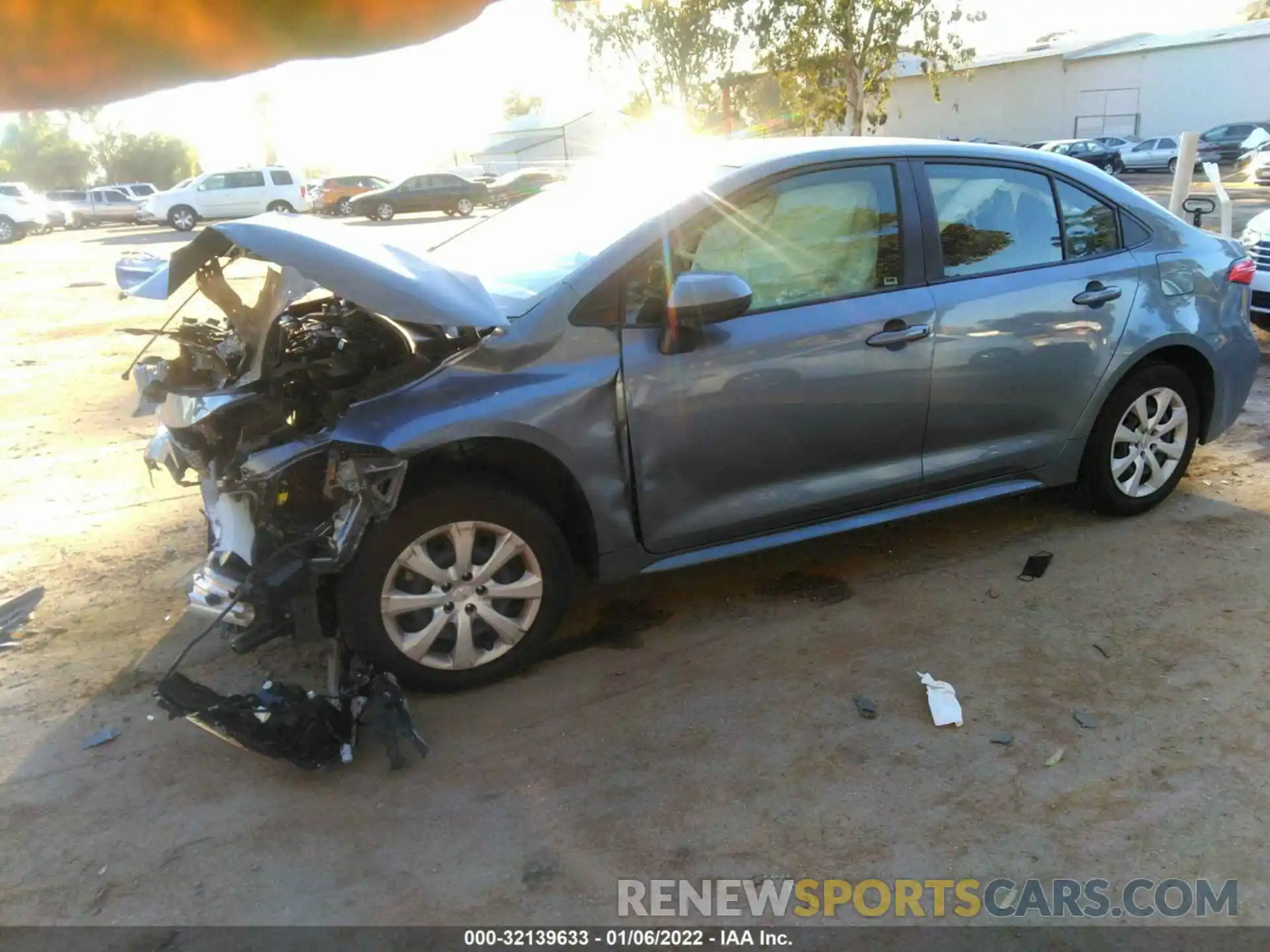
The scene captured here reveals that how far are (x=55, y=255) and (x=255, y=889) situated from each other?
2336cm

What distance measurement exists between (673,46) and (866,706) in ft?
114

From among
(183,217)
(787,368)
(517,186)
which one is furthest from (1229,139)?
(787,368)

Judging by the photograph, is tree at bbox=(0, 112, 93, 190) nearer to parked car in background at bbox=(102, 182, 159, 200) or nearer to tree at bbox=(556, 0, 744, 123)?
parked car in background at bbox=(102, 182, 159, 200)

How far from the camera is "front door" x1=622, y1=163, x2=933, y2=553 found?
339 cm

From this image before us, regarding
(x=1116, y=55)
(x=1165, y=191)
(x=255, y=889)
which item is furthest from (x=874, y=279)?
(x=1116, y=55)

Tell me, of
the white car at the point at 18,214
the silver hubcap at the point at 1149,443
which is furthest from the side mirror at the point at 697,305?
the white car at the point at 18,214

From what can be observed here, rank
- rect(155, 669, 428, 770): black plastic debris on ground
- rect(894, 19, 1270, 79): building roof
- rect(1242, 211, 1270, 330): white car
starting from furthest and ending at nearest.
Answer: rect(894, 19, 1270, 79): building roof → rect(1242, 211, 1270, 330): white car → rect(155, 669, 428, 770): black plastic debris on ground

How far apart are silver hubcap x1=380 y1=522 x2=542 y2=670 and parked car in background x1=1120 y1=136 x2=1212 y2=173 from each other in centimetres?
3848

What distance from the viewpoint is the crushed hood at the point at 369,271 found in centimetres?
287

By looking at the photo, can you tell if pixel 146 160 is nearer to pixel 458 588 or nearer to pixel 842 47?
pixel 842 47

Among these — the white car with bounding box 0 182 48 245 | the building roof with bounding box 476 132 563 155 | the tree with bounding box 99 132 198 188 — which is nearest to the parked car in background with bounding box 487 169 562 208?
the white car with bounding box 0 182 48 245

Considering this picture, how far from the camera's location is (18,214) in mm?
26859

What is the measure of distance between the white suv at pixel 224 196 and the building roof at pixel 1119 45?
24.2m

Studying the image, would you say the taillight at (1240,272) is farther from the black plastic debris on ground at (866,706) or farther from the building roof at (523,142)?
the building roof at (523,142)
